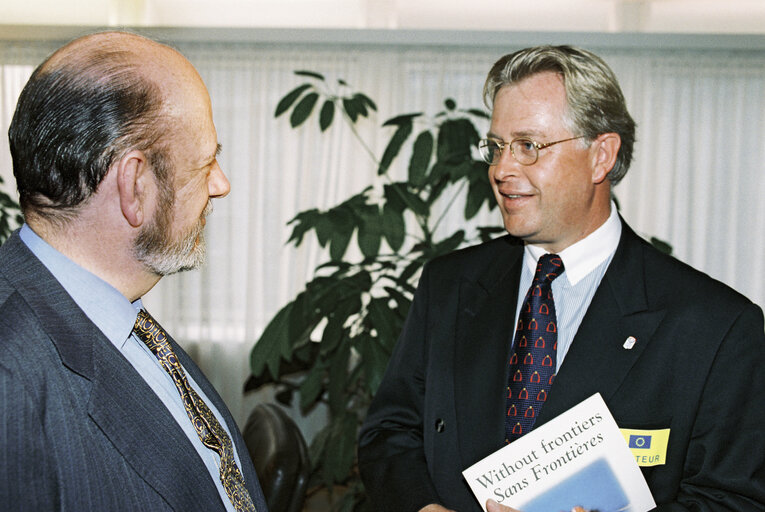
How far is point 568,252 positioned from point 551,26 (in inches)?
Answer: 155

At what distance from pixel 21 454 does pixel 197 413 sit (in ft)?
0.97

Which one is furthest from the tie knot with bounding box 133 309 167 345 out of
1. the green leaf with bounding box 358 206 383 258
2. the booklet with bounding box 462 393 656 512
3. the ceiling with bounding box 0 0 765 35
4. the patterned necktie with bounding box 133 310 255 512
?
the ceiling with bounding box 0 0 765 35

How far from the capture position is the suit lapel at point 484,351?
145cm

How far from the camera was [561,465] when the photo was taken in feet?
4.09

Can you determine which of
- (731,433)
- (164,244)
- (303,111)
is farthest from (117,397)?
(303,111)

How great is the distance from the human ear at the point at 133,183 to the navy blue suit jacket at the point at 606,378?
0.78 m

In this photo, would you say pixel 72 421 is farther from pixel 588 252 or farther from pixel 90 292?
pixel 588 252

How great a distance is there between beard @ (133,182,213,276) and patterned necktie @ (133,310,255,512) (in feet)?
0.30

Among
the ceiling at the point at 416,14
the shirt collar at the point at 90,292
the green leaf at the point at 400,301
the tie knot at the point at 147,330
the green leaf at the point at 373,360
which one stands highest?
the ceiling at the point at 416,14

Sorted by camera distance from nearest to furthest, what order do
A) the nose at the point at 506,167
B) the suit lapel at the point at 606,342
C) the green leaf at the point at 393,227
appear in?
the suit lapel at the point at 606,342 → the nose at the point at 506,167 → the green leaf at the point at 393,227

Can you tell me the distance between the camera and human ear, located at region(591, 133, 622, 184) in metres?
1.53

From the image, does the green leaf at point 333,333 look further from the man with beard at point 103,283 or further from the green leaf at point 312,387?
the man with beard at point 103,283

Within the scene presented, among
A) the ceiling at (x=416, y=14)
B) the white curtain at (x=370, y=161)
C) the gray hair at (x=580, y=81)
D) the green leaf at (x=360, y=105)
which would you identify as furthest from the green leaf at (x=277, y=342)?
the ceiling at (x=416, y=14)

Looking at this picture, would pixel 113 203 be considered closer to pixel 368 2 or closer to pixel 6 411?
pixel 6 411
